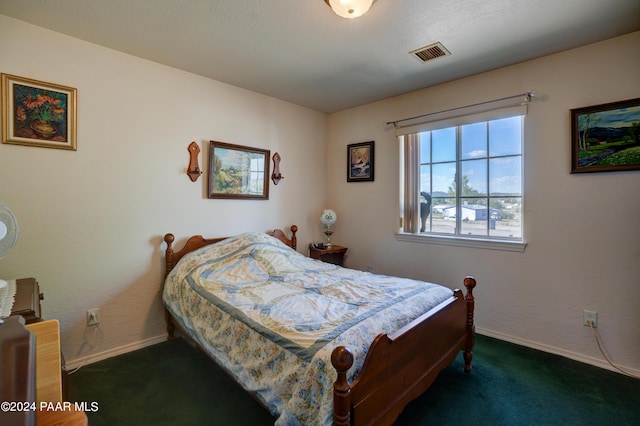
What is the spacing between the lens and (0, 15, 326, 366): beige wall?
2035 millimetres

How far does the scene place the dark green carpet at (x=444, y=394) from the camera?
66.2 inches

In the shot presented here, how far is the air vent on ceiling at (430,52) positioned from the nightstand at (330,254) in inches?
86.0

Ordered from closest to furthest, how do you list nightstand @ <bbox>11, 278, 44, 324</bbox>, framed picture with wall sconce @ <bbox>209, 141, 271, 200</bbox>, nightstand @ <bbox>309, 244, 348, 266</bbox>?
1. nightstand @ <bbox>11, 278, 44, 324</bbox>
2. framed picture with wall sconce @ <bbox>209, 141, 271, 200</bbox>
3. nightstand @ <bbox>309, 244, 348, 266</bbox>

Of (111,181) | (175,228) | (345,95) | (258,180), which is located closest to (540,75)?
(345,95)

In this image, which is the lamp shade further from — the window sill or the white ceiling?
the white ceiling

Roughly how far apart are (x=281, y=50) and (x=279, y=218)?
70.7 inches

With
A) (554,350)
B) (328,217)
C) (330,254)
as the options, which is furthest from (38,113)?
(554,350)

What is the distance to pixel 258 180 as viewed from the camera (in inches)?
128

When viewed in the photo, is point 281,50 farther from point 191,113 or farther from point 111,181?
point 111,181

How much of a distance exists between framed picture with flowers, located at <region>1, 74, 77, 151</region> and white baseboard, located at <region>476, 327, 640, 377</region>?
3.80 m

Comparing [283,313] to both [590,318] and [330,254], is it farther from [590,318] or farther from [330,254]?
[590,318]

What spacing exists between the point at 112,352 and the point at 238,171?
1907 mm

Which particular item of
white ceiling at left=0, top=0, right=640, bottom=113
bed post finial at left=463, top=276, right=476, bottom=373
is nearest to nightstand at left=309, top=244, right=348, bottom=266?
bed post finial at left=463, top=276, right=476, bottom=373

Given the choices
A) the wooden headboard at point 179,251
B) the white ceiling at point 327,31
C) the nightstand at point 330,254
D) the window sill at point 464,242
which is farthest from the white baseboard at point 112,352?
the window sill at point 464,242
